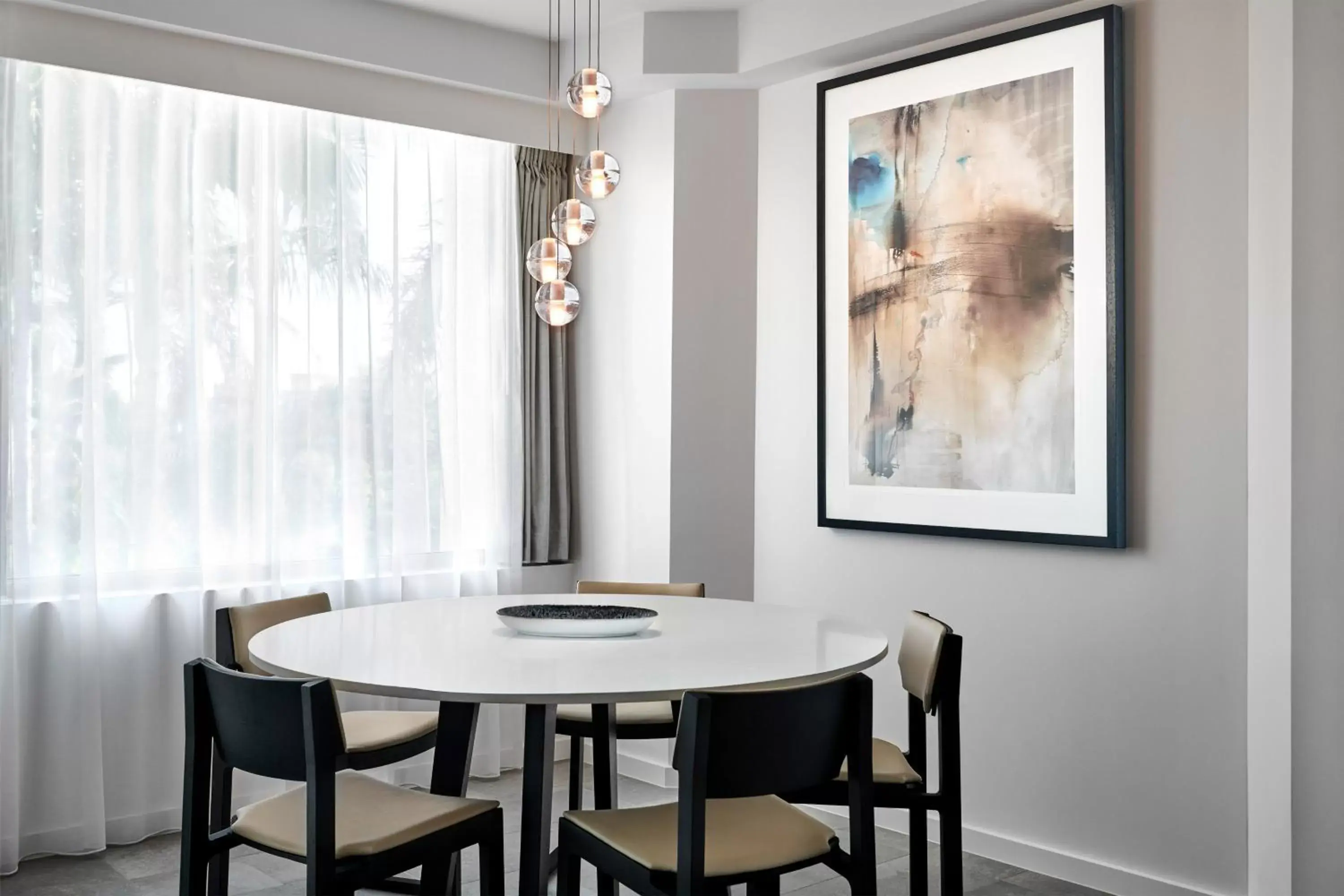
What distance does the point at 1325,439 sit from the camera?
2762mm

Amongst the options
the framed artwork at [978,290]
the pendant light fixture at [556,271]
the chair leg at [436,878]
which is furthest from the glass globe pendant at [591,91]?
the chair leg at [436,878]

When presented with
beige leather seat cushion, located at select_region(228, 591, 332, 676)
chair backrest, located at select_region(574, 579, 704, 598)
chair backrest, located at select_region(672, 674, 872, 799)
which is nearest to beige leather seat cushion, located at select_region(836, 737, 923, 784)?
chair backrest, located at select_region(672, 674, 872, 799)

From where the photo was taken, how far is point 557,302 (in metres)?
3.04

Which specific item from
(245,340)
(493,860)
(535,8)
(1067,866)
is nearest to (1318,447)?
(1067,866)

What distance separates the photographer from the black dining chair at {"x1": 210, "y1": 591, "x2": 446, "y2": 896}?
8.86 ft

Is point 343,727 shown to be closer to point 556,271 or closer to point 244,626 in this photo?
point 244,626

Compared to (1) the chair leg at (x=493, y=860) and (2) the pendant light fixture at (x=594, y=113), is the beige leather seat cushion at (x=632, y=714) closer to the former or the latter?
(1) the chair leg at (x=493, y=860)

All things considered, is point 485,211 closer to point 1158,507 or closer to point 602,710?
point 602,710

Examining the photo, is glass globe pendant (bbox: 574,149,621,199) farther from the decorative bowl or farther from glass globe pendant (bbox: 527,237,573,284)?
the decorative bowl

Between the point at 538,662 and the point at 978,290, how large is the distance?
2098mm

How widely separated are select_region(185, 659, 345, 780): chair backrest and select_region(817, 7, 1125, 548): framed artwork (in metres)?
2.36

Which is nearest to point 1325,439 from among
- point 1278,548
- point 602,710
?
point 1278,548

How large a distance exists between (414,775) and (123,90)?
8.98 feet

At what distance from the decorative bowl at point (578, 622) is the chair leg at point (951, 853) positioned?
0.83m
